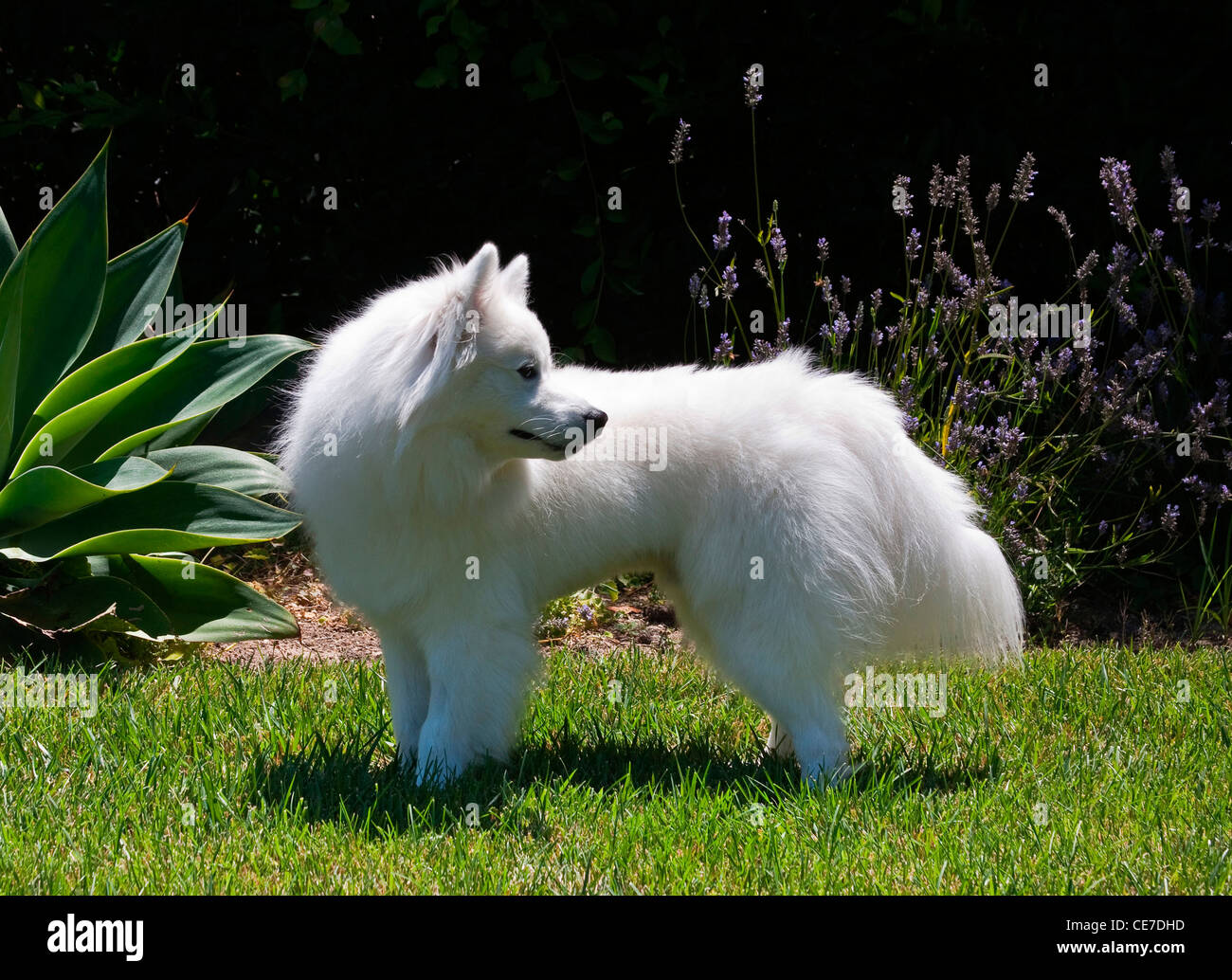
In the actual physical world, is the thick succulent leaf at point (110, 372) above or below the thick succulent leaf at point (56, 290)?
below

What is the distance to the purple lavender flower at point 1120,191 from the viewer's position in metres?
5.39

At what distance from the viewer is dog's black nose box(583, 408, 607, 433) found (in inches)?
135

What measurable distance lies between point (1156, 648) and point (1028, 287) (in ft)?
6.46

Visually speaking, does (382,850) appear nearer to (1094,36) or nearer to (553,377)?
(553,377)

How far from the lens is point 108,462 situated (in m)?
4.42

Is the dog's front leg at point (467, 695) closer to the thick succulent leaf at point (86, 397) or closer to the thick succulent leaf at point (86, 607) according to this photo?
the thick succulent leaf at point (86, 607)

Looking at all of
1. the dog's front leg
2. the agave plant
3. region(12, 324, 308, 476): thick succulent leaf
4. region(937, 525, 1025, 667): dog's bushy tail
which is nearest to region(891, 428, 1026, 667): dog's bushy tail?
region(937, 525, 1025, 667): dog's bushy tail

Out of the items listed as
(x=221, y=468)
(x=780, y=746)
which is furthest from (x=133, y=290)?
(x=780, y=746)

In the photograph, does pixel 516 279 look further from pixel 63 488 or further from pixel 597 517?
pixel 63 488

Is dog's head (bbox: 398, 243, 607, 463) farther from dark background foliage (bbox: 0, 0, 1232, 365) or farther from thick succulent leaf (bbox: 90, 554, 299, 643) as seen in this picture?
dark background foliage (bbox: 0, 0, 1232, 365)

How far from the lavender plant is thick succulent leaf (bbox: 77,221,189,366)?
6.99 feet

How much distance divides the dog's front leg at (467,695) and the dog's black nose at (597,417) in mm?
689

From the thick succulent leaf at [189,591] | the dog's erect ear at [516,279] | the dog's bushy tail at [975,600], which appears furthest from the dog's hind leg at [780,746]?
the thick succulent leaf at [189,591]

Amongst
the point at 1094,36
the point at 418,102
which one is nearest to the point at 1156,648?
the point at 1094,36
